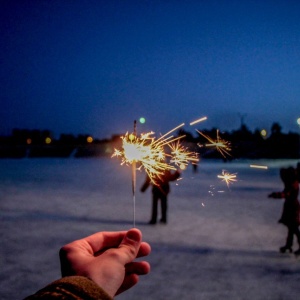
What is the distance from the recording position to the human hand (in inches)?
72.6

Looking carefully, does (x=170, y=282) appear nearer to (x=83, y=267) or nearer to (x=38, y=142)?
(x=83, y=267)

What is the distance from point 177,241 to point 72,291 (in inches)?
291

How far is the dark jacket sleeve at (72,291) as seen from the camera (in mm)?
1231

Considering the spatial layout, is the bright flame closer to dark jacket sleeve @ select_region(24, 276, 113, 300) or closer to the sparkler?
the sparkler

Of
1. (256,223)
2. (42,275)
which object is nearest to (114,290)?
(42,275)

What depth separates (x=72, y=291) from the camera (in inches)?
51.7

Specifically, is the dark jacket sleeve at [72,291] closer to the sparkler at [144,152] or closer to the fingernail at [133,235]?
the fingernail at [133,235]

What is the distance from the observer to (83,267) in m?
1.85

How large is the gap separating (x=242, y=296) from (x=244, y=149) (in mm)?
53653

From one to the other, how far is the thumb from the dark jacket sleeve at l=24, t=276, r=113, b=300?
24.1 inches

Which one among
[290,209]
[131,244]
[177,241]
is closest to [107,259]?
[131,244]

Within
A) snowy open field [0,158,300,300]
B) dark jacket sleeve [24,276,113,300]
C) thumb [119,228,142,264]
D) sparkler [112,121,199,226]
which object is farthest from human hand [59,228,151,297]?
snowy open field [0,158,300,300]

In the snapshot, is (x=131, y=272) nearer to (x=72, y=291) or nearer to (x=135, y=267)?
(x=135, y=267)

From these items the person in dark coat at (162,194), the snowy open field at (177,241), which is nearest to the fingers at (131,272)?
the snowy open field at (177,241)
